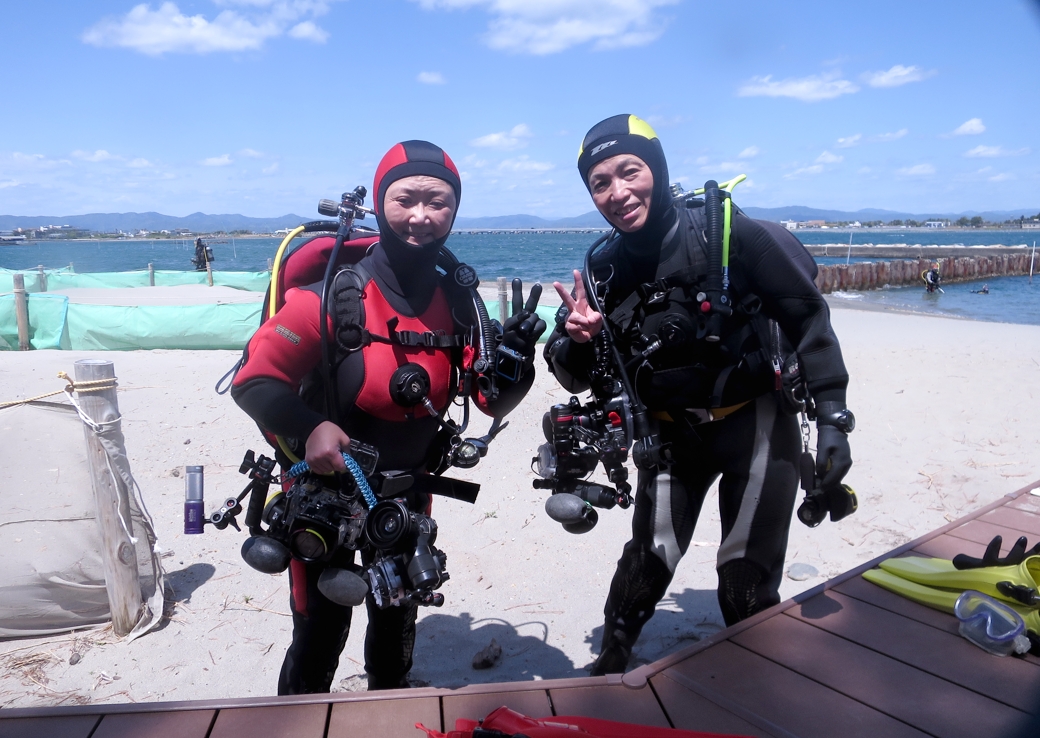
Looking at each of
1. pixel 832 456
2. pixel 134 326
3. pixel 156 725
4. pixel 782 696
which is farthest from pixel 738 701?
pixel 134 326

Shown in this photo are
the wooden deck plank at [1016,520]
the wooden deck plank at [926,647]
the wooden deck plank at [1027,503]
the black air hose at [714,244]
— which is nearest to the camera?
the wooden deck plank at [926,647]

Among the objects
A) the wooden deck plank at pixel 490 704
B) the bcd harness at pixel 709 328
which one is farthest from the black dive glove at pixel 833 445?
the wooden deck plank at pixel 490 704

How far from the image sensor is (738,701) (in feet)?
6.01

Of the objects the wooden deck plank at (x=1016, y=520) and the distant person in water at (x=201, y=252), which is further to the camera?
the distant person in water at (x=201, y=252)

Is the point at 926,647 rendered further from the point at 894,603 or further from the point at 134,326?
the point at 134,326

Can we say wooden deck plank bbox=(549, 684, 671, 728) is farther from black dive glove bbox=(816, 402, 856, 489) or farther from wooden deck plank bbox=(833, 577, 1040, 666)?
wooden deck plank bbox=(833, 577, 1040, 666)

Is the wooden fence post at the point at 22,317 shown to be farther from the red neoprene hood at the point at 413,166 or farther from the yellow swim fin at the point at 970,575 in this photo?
the yellow swim fin at the point at 970,575

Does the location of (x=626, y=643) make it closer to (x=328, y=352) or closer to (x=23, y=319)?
(x=328, y=352)

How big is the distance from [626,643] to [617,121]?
1773mm

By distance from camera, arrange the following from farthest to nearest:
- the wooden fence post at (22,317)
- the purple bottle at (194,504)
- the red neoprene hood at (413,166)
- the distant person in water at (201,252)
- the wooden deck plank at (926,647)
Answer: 1. the distant person in water at (201,252)
2. the wooden fence post at (22,317)
3. the purple bottle at (194,504)
4. the red neoprene hood at (413,166)
5. the wooden deck plank at (926,647)


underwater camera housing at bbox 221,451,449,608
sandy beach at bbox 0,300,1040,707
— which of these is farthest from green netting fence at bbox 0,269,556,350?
underwater camera housing at bbox 221,451,449,608

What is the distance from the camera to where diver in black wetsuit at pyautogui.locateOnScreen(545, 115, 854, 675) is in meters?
2.18

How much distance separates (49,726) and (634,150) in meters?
2.18

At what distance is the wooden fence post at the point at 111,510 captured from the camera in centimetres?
305
